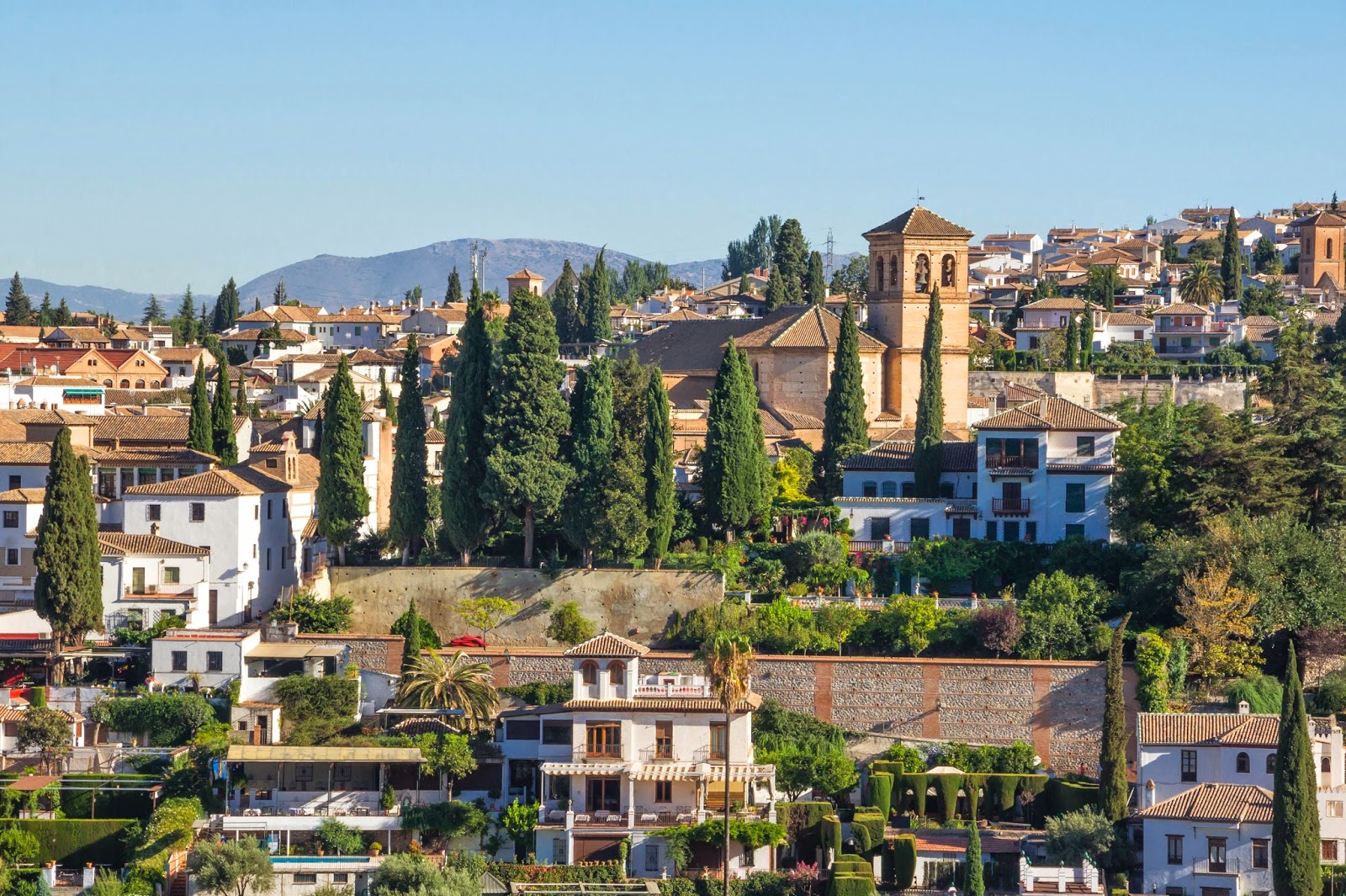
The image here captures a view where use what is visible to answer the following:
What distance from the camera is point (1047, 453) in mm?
53812

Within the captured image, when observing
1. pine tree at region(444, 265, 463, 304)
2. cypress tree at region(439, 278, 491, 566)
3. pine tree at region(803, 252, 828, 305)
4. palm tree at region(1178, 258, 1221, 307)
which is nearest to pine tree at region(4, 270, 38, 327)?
pine tree at region(444, 265, 463, 304)

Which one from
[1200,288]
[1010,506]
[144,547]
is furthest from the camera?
[1200,288]

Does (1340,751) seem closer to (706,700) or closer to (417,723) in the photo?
(706,700)

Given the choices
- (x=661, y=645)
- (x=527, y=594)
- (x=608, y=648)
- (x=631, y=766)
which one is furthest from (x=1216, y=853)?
(x=527, y=594)

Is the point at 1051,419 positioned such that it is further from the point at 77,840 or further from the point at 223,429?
the point at 77,840

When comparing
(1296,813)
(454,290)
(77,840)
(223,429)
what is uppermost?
(454,290)

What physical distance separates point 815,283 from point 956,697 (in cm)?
5087

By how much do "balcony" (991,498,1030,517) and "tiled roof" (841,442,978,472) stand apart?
2.60 metres

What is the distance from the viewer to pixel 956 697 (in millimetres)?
47156

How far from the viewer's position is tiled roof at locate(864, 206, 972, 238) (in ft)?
231

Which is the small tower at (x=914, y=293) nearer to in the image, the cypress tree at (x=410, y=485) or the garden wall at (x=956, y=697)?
the cypress tree at (x=410, y=485)

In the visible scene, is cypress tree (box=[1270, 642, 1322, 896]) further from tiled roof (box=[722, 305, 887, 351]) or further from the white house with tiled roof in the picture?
tiled roof (box=[722, 305, 887, 351])

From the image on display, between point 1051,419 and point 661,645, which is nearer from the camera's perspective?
point 661,645

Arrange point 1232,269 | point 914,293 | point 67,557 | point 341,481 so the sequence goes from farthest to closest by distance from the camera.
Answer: point 1232,269 < point 914,293 < point 341,481 < point 67,557
